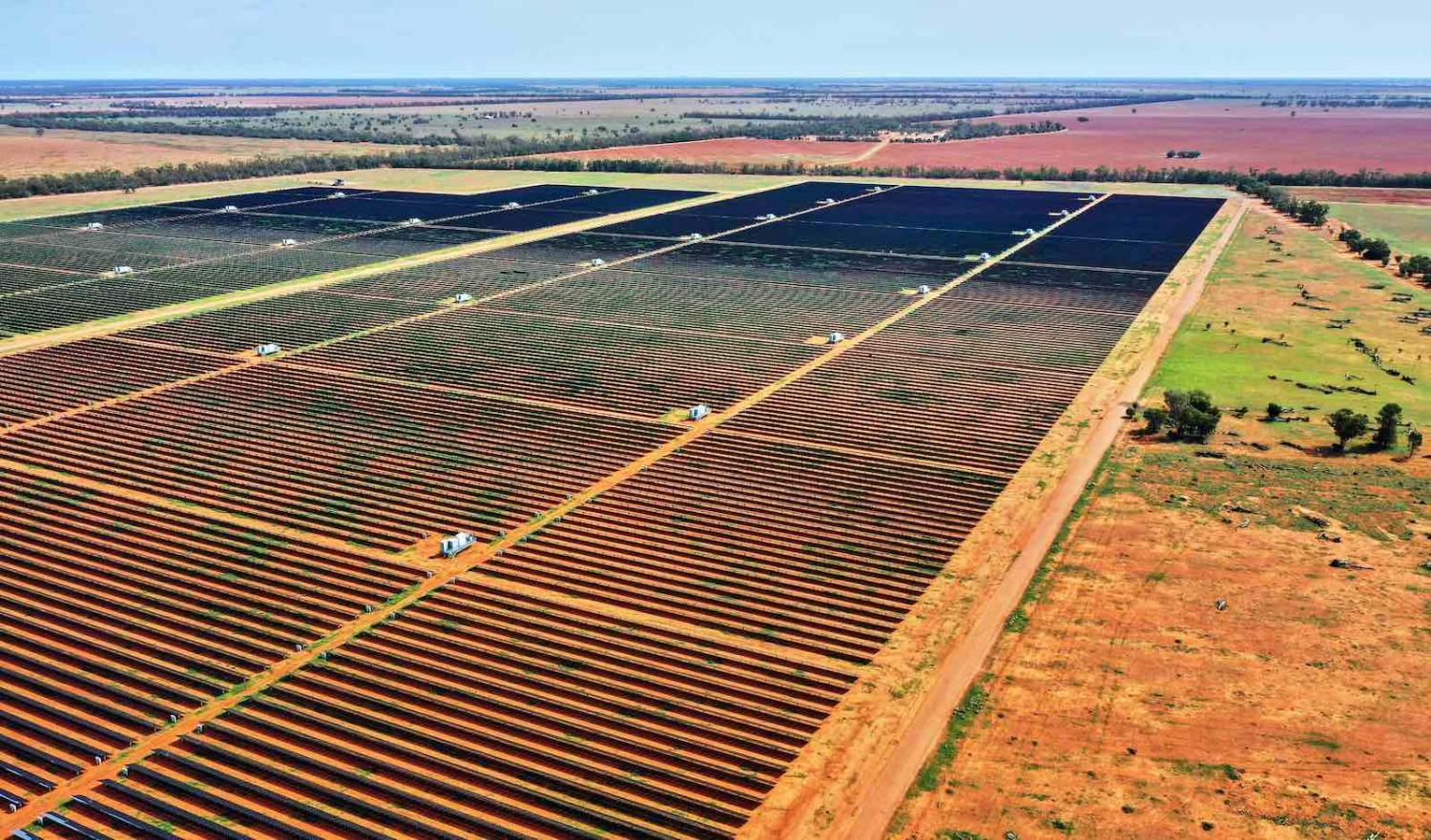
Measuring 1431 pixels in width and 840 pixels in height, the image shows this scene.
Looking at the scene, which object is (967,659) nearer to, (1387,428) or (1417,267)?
(1387,428)

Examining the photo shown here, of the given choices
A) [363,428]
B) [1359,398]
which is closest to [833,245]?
[1359,398]

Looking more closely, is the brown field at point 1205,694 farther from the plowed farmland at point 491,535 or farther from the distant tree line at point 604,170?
the distant tree line at point 604,170

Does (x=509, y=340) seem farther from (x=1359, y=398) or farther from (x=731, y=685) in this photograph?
(x=1359, y=398)

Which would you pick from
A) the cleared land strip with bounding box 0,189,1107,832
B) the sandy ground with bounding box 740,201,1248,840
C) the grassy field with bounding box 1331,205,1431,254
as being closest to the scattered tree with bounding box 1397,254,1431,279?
the grassy field with bounding box 1331,205,1431,254

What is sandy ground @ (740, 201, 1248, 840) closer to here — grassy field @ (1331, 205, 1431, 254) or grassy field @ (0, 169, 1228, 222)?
grassy field @ (1331, 205, 1431, 254)

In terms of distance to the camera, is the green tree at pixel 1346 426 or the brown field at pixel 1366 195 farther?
the brown field at pixel 1366 195

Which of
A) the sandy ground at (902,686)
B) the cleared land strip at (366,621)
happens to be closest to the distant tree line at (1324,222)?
the sandy ground at (902,686)
